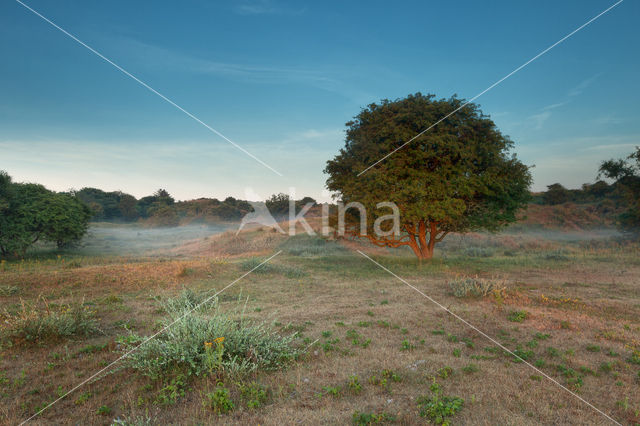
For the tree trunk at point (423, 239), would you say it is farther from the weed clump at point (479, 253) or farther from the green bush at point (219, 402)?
the green bush at point (219, 402)

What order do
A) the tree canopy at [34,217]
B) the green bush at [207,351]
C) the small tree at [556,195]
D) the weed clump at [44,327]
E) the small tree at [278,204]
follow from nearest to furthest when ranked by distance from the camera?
1. the green bush at [207,351]
2. the weed clump at [44,327]
3. the tree canopy at [34,217]
4. the small tree at [278,204]
5. the small tree at [556,195]

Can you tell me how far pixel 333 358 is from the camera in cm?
557

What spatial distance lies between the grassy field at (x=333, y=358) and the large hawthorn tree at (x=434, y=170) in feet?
15.9

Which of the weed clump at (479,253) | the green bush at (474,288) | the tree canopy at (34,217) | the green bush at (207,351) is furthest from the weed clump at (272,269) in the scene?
the tree canopy at (34,217)

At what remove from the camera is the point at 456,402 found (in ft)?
12.9

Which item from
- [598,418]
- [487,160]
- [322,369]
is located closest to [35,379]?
[322,369]

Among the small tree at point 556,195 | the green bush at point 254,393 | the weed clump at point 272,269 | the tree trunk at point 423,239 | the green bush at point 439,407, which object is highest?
the small tree at point 556,195

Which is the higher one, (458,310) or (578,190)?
(578,190)

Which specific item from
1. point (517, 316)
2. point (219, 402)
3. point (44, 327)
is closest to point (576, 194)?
point (517, 316)

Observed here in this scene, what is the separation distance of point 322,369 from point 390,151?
11866mm

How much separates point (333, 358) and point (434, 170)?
12.1 meters

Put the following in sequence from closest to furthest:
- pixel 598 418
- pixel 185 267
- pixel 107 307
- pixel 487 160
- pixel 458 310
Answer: pixel 598 418 < pixel 458 310 < pixel 107 307 < pixel 185 267 < pixel 487 160

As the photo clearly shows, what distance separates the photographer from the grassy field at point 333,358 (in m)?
3.99

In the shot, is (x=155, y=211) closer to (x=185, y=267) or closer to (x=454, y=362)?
(x=185, y=267)
